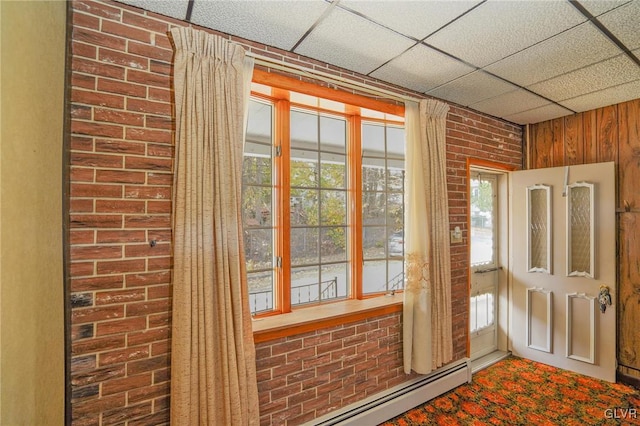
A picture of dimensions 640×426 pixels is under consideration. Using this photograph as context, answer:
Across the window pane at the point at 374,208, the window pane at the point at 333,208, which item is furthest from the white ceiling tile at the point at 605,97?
the window pane at the point at 333,208

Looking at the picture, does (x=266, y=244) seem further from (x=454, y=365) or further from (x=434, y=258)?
(x=454, y=365)

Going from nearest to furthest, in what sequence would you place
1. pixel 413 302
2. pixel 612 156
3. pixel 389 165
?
pixel 413 302, pixel 389 165, pixel 612 156

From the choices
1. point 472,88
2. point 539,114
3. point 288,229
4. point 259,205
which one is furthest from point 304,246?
point 539,114

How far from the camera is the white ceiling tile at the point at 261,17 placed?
59.7 inches

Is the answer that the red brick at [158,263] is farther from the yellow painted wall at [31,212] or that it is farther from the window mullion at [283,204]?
the window mullion at [283,204]

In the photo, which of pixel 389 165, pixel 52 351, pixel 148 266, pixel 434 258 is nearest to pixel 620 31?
pixel 389 165

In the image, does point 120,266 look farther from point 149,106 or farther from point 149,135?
point 149,106

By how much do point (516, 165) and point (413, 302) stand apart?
7.48 ft

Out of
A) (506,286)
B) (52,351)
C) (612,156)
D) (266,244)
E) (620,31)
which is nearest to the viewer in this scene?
(52,351)

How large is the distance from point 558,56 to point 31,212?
2.93 meters

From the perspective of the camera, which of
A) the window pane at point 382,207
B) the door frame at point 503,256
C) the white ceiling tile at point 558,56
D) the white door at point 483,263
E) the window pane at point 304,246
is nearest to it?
the white ceiling tile at point 558,56

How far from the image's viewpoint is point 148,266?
61.2 inches

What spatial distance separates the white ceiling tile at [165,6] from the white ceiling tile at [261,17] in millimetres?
53

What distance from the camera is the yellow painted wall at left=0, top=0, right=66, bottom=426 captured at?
87cm
